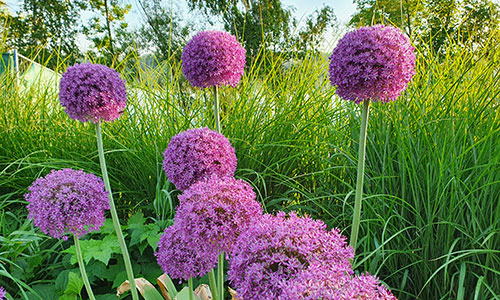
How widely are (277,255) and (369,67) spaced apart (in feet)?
2.83

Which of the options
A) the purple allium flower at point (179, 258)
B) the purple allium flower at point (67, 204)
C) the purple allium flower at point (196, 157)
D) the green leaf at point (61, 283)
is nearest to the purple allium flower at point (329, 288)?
the purple allium flower at point (179, 258)

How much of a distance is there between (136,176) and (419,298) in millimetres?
2326

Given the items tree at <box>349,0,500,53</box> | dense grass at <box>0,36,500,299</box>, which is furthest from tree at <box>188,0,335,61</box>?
dense grass at <box>0,36,500,299</box>

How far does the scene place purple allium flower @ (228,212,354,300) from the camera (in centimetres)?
86

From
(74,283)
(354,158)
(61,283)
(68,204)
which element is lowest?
(61,283)

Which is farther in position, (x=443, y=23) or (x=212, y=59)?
(x=443, y=23)

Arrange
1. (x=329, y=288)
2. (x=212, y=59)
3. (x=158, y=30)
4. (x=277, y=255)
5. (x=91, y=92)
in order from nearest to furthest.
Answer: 1. (x=329, y=288)
2. (x=277, y=255)
3. (x=91, y=92)
4. (x=212, y=59)
5. (x=158, y=30)

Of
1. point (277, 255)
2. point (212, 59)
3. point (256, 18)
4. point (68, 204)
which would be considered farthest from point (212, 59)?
point (256, 18)

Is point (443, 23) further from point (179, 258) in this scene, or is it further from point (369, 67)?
point (179, 258)

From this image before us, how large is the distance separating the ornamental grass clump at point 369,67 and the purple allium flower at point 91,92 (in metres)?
0.97

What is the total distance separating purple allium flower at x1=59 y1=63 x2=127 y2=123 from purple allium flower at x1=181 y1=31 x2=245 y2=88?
45cm

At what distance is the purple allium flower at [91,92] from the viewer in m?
1.62

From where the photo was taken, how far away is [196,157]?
1.51 m

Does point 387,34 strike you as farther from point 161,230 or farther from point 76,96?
point 161,230
